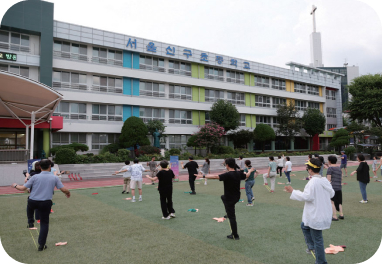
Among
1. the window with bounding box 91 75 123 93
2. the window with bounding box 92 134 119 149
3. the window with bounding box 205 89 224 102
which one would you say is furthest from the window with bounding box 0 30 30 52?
the window with bounding box 205 89 224 102

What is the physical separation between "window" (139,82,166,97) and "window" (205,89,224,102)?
6.74 m

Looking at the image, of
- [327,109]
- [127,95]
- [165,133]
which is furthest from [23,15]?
[327,109]

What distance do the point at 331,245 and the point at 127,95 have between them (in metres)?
27.7

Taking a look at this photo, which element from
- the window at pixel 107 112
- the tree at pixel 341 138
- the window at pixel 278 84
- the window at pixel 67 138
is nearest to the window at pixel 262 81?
the window at pixel 278 84

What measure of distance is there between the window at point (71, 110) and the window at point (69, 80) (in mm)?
1833

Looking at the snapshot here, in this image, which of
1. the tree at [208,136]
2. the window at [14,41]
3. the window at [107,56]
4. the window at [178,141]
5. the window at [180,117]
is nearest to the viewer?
the window at [14,41]

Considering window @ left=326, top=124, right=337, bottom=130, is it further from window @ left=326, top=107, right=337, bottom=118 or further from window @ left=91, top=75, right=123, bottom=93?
window @ left=91, top=75, right=123, bottom=93

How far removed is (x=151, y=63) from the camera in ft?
107

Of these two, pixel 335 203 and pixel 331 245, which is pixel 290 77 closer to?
pixel 335 203

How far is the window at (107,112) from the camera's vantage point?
2916cm

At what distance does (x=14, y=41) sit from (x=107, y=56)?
28.6 feet

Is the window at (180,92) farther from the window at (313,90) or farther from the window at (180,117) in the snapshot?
the window at (313,90)

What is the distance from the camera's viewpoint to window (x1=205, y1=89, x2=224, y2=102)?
36.9m

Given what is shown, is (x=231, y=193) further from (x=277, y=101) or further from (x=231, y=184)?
(x=277, y=101)
